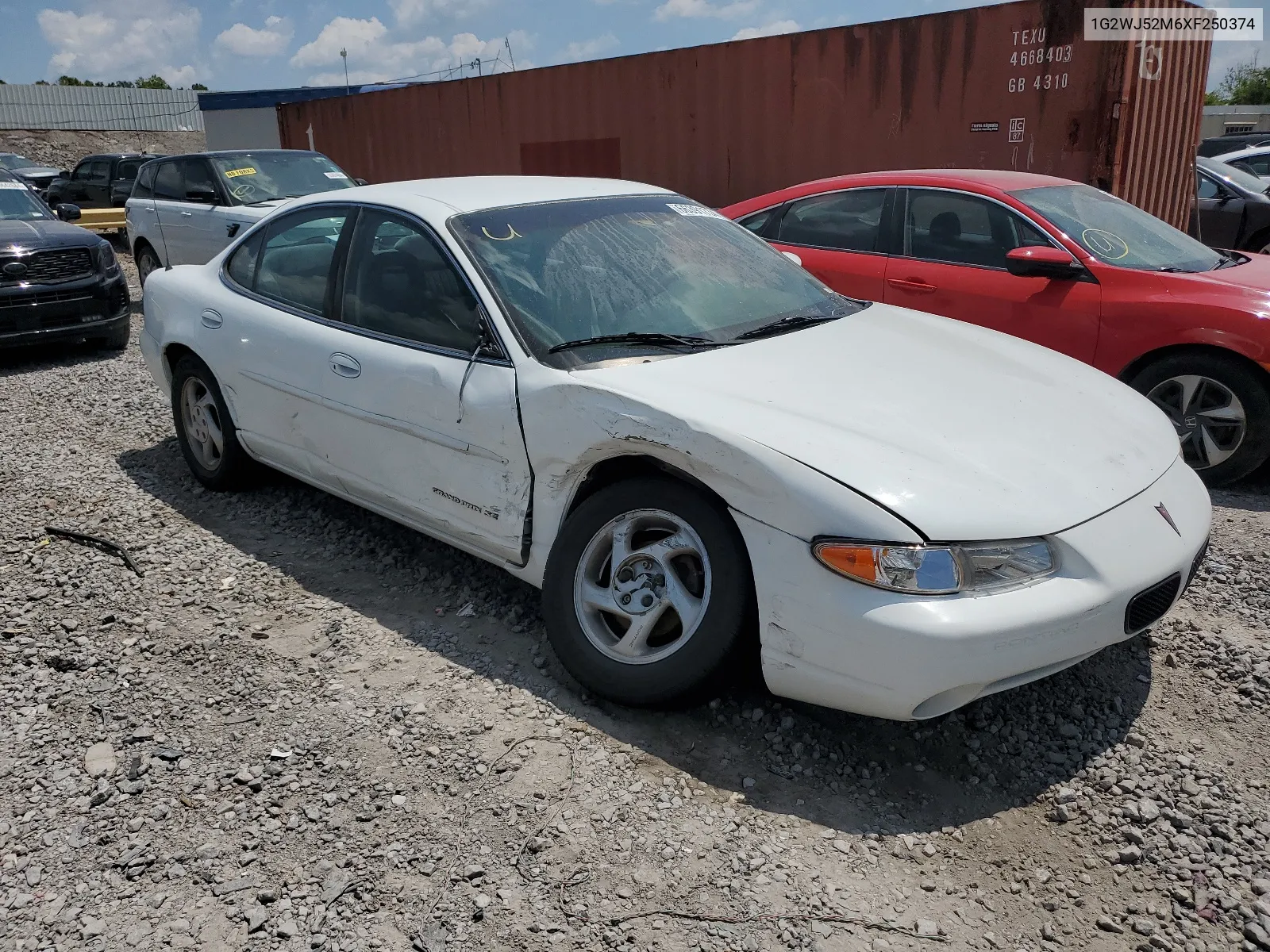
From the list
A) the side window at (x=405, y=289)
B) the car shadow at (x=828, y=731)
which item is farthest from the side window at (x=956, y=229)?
the side window at (x=405, y=289)

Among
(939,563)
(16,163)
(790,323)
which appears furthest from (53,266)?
(16,163)

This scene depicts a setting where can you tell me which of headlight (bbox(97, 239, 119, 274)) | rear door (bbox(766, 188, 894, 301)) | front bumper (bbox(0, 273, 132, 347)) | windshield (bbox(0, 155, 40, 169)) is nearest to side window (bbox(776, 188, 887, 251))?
rear door (bbox(766, 188, 894, 301))

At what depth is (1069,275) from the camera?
547 cm

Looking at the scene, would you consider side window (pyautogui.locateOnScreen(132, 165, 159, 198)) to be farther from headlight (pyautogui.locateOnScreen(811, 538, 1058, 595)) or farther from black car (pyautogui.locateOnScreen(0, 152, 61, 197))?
black car (pyautogui.locateOnScreen(0, 152, 61, 197))

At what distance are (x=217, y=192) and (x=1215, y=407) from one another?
889cm

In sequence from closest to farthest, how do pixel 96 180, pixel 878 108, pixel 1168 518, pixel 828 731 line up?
pixel 1168 518 → pixel 828 731 → pixel 878 108 → pixel 96 180

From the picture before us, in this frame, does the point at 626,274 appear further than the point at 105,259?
No

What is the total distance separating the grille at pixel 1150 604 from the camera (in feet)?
8.96

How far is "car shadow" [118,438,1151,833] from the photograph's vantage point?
9.06 ft

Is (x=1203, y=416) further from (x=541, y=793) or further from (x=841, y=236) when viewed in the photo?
(x=541, y=793)

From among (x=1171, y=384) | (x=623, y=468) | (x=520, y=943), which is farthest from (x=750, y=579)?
(x=1171, y=384)

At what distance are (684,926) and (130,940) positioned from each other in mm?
1270

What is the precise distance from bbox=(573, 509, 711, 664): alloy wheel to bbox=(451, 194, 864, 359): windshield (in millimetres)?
605

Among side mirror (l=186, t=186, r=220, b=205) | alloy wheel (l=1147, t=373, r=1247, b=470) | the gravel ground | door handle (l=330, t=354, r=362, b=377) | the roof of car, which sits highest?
the roof of car
